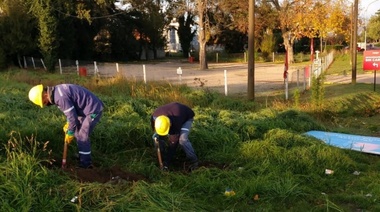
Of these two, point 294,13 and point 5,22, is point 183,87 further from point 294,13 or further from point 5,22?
point 294,13

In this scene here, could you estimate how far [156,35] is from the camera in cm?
5719

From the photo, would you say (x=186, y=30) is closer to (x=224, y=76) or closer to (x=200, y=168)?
(x=224, y=76)

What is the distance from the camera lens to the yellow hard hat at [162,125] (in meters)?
5.68

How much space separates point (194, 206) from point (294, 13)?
39687 mm

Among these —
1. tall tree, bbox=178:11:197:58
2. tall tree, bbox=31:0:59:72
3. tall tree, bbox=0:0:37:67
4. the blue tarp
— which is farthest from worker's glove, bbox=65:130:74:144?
tall tree, bbox=178:11:197:58

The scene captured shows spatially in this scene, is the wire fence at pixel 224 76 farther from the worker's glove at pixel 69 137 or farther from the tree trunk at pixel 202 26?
the worker's glove at pixel 69 137

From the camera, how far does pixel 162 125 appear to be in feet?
18.6

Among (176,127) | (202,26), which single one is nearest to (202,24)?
(202,26)

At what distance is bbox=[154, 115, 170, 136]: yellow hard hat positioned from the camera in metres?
5.68

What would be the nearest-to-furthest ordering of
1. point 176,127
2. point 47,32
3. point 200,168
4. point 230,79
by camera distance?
point 200,168
point 176,127
point 230,79
point 47,32

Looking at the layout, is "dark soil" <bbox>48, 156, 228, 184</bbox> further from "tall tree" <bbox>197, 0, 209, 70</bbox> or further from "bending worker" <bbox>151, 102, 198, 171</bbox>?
"tall tree" <bbox>197, 0, 209, 70</bbox>

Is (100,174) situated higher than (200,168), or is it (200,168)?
(100,174)

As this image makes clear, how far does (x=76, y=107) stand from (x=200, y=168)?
1.87 metres

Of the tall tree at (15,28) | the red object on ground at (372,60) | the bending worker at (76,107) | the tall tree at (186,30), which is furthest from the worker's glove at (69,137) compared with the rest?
the tall tree at (186,30)
